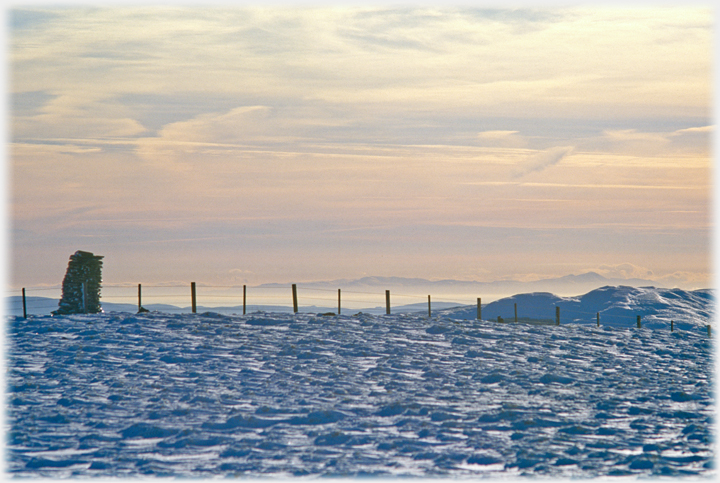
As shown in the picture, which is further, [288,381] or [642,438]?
[288,381]

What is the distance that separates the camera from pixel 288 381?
1978cm

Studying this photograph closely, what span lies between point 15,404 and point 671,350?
26.8m

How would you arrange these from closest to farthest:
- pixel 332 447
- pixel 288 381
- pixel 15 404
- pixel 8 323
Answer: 1. pixel 332 447
2. pixel 15 404
3. pixel 288 381
4. pixel 8 323

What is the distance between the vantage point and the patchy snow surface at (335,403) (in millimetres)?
13422

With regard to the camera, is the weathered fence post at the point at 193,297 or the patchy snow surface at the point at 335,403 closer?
the patchy snow surface at the point at 335,403

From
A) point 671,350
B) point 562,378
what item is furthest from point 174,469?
point 671,350

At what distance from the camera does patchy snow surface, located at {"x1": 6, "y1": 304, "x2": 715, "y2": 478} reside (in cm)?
1342

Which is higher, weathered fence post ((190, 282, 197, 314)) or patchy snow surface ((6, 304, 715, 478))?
weathered fence post ((190, 282, 197, 314))

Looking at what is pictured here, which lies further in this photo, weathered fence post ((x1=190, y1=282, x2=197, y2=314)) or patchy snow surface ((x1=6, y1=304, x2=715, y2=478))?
weathered fence post ((x1=190, y1=282, x2=197, y2=314))

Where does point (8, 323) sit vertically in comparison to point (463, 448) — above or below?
above

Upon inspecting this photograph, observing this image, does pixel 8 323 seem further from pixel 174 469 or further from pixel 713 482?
pixel 713 482

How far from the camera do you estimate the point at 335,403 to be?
17.5 metres

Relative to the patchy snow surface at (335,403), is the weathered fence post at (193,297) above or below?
above

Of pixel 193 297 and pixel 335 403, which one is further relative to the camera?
pixel 193 297
